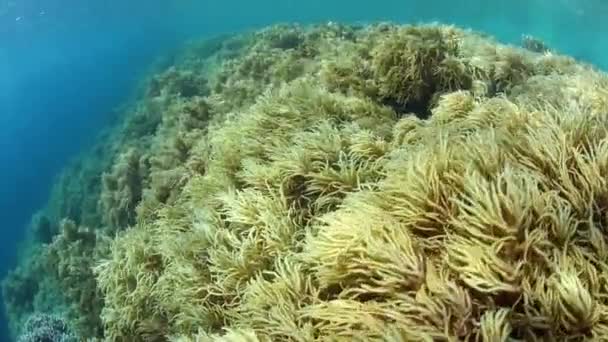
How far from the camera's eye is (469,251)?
2.08 metres

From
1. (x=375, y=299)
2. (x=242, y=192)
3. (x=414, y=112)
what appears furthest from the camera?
(x=414, y=112)

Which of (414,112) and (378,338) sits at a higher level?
(414,112)

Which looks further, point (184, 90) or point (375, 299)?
point (184, 90)

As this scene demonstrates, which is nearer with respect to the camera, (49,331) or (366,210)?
(366,210)

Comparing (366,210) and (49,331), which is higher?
(366,210)

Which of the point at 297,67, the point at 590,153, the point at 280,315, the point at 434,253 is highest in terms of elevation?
the point at 297,67

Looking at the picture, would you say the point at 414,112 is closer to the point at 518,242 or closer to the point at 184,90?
the point at 518,242

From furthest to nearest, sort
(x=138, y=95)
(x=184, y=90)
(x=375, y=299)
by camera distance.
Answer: (x=138, y=95) → (x=184, y=90) → (x=375, y=299)

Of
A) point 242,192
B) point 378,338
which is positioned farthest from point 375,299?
point 242,192

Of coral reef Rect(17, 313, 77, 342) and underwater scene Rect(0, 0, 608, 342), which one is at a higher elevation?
underwater scene Rect(0, 0, 608, 342)

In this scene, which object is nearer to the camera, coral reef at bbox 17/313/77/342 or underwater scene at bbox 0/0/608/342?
underwater scene at bbox 0/0/608/342

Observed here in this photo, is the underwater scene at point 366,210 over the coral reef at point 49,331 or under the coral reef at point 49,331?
over

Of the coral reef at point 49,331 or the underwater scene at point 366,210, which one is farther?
the coral reef at point 49,331

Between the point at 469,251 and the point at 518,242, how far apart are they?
0.62ft
